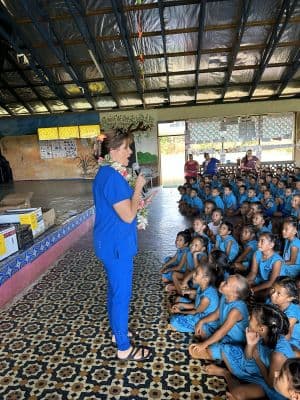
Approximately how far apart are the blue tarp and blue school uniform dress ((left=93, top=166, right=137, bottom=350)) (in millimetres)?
9244

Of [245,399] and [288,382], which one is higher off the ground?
[288,382]

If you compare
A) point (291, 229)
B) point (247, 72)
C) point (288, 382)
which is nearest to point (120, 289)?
point (288, 382)

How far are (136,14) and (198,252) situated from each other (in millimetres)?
5356

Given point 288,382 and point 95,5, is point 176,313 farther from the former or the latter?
point 95,5

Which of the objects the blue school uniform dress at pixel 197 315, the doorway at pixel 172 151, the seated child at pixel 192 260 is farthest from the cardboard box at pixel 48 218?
the doorway at pixel 172 151

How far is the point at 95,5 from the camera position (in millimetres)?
5820

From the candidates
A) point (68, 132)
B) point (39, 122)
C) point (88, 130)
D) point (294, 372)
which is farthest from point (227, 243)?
point (39, 122)

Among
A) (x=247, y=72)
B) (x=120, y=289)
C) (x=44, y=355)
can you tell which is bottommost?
(x=44, y=355)

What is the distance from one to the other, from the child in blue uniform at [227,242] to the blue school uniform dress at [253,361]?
4.18 ft

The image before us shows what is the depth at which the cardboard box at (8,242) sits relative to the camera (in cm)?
284

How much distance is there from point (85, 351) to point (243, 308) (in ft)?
3.42

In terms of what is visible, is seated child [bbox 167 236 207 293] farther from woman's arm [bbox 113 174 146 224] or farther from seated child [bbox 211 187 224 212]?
seated child [bbox 211 187 224 212]

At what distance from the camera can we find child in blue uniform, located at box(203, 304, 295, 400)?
1420mm

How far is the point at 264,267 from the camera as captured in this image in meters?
2.42
